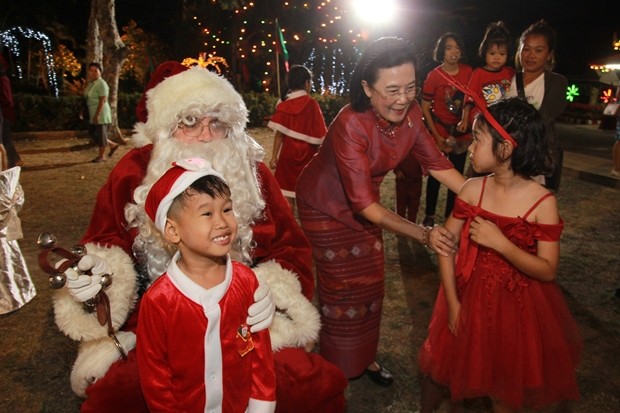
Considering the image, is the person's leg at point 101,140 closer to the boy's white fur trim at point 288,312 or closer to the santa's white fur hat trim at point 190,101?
the santa's white fur hat trim at point 190,101

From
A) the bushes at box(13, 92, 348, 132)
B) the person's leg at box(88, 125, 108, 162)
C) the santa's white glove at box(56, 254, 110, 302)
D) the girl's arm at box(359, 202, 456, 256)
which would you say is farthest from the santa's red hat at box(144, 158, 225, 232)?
the bushes at box(13, 92, 348, 132)

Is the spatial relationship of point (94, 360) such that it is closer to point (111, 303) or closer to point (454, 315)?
point (111, 303)

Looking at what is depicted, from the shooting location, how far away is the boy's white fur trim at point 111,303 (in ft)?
6.77

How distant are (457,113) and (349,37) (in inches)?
656

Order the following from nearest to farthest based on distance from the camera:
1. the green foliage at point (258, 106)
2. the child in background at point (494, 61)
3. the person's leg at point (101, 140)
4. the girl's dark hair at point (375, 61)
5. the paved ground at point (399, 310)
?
the girl's dark hair at point (375, 61)
the paved ground at point (399, 310)
the child in background at point (494, 61)
the person's leg at point (101, 140)
the green foliage at point (258, 106)

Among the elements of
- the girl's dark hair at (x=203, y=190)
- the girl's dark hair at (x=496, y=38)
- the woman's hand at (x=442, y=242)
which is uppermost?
the girl's dark hair at (x=496, y=38)

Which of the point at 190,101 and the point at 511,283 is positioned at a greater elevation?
the point at 190,101

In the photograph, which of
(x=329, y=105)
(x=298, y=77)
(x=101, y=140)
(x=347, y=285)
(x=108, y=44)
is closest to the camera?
(x=347, y=285)

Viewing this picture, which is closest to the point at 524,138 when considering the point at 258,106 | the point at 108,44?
the point at 108,44

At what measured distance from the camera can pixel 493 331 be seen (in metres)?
2.27

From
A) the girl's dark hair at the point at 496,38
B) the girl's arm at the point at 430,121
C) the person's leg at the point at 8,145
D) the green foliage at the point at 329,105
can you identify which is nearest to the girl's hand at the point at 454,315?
the girl's dark hair at the point at 496,38

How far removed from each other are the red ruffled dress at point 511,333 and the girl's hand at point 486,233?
8cm

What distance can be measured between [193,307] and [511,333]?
1430 mm

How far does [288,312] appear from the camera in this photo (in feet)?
7.51
